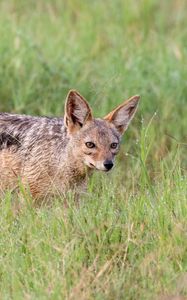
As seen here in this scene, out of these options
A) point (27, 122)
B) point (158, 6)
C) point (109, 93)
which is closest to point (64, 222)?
point (27, 122)

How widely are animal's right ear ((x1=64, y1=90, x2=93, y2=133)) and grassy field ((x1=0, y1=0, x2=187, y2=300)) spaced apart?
0.44 meters

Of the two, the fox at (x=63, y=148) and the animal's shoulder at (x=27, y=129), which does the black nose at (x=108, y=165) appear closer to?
the fox at (x=63, y=148)

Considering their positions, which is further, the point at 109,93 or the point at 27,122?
the point at 109,93

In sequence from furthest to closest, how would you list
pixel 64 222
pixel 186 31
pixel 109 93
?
pixel 186 31 < pixel 109 93 < pixel 64 222

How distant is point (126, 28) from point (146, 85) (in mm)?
2031

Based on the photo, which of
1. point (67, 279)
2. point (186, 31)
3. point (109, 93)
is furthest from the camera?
point (186, 31)

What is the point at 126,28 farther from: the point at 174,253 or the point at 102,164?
the point at 174,253

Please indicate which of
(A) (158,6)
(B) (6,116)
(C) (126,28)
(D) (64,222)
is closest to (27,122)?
Result: (B) (6,116)

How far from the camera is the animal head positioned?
26.5 ft

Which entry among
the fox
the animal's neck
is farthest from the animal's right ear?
the animal's neck

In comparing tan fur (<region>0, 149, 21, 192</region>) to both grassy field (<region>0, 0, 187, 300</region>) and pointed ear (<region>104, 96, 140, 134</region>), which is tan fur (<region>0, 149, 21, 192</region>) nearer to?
grassy field (<region>0, 0, 187, 300</region>)

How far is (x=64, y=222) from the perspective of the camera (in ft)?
23.9

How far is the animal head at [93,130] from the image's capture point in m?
8.08

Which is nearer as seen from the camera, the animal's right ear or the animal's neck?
the animal's right ear
